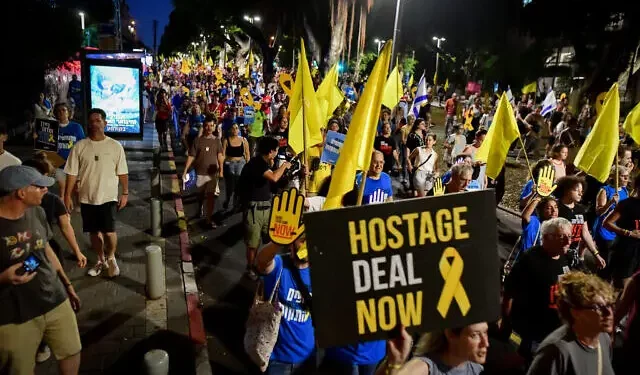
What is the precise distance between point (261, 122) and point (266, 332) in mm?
10630

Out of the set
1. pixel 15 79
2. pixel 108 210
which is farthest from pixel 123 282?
pixel 15 79

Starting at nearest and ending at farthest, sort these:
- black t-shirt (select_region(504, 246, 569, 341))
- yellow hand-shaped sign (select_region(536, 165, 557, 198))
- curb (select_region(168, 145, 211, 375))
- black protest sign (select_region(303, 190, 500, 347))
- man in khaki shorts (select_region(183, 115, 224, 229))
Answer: black protest sign (select_region(303, 190, 500, 347)) → black t-shirt (select_region(504, 246, 569, 341)) → curb (select_region(168, 145, 211, 375)) → yellow hand-shaped sign (select_region(536, 165, 557, 198)) → man in khaki shorts (select_region(183, 115, 224, 229))

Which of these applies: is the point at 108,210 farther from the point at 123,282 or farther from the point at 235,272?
the point at 235,272

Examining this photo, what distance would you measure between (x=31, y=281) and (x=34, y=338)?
1.32 feet

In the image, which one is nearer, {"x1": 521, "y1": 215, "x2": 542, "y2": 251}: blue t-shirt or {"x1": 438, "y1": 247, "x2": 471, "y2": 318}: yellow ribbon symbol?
{"x1": 438, "y1": 247, "x2": 471, "y2": 318}: yellow ribbon symbol

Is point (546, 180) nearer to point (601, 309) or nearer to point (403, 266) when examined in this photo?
point (601, 309)

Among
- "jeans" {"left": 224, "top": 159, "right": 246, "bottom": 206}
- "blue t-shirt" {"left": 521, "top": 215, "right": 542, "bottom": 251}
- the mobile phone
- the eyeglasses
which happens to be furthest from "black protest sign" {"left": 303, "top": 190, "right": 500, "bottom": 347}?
"jeans" {"left": 224, "top": 159, "right": 246, "bottom": 206}

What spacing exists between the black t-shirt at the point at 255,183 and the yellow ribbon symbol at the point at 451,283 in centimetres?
431

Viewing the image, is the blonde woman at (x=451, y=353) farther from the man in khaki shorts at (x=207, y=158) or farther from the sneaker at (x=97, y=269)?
the man in khaki shorts at (x=207, y=158)

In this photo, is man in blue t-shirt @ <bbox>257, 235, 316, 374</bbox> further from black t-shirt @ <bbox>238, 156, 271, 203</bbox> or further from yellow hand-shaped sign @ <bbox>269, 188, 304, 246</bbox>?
black t-shirt @ <bbox>238, 156, 271, 203</bbox>

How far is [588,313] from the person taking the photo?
9.18 feet

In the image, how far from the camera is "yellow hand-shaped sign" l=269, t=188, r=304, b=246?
11.4 ft

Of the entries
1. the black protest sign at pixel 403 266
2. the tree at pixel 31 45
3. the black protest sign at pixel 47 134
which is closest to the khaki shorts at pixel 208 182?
the black protest sign at pixel 47 134

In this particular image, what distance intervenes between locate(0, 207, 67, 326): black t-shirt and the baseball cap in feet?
0.72
